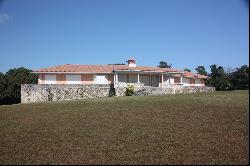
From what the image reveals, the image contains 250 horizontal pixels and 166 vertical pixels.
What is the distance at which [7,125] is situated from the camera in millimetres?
14656

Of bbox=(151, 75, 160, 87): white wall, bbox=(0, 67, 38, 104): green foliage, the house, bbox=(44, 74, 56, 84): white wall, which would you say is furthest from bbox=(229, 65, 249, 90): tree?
bbox=(0, 67, 38, 104): green foliage

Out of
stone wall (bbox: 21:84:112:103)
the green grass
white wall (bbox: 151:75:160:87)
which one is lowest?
the green grass

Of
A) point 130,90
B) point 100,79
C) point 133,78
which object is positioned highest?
point 133,78

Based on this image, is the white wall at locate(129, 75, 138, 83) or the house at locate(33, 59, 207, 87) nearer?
the house at locate(33, 59, 207, 87)

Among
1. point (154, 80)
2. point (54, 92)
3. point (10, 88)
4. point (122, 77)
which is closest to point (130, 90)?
point (122, 77)

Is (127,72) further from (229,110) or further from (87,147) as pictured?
(87,147)

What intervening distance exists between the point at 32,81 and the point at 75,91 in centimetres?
2586

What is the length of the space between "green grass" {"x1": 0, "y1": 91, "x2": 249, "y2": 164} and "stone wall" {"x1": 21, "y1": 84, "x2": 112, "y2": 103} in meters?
13.3

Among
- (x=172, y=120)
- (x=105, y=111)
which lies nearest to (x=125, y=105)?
(x=105, y=111)

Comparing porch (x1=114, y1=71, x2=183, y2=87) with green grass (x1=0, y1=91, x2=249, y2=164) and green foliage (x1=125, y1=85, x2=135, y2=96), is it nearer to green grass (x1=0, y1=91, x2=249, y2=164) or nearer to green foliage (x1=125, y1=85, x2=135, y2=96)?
green foliage (x1=125, y1=85, x2=135, y2=96)

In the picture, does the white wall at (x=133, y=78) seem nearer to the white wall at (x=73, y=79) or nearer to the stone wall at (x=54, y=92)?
the white wall at (x=73, y=79)

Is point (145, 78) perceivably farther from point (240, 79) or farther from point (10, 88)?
point (10, 88)

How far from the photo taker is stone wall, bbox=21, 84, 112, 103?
30578mm

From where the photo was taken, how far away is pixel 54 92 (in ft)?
101
